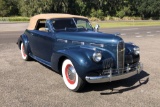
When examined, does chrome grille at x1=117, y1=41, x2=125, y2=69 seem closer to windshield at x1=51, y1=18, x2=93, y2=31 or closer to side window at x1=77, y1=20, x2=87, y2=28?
windshield at x1=51, y1=18, x2=93, y2=31

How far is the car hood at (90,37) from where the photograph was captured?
5.31 m

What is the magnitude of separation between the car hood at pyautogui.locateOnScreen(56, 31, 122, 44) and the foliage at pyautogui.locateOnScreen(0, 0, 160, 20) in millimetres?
48100

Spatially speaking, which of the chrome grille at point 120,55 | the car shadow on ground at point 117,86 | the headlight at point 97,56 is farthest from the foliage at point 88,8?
the headlight at point 97,56

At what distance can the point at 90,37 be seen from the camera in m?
5.54

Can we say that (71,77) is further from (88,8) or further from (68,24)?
(88,8)

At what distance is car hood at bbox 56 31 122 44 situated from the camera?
5.31 meters

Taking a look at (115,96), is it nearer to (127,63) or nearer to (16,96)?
(127,63)


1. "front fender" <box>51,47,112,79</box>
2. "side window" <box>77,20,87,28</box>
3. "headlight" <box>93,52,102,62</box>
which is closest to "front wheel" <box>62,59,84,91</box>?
"front fender" <box>51,47,112,79</box>

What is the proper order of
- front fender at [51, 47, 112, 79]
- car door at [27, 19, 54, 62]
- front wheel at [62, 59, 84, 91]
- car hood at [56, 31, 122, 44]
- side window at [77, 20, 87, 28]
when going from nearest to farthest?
front fender at [51, 47, 112, 79] → front wheel at [62, 59, 84, 91] → car hood at [56, 31, 122, 44] → car door at [27, 19, 54, 62] → side window at [77, 20, 87, 28]

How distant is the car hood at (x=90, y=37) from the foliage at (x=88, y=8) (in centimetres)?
4810

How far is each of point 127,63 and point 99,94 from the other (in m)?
1.07

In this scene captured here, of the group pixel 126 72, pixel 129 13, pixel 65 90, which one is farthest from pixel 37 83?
pixel 129 13

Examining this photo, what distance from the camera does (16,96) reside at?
16.2 ft

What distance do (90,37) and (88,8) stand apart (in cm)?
6115
